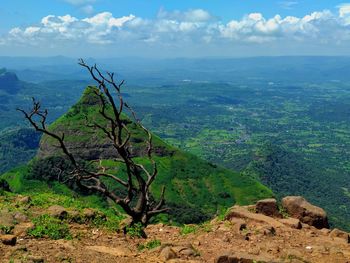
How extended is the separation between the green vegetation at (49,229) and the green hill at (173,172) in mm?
95947

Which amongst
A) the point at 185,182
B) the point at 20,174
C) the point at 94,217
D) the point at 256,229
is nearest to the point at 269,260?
the point at 256,229

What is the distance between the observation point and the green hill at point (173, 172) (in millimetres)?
128000

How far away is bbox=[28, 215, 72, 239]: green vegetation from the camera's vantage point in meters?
19.2

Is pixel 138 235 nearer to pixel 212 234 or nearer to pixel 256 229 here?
pixel 212 234

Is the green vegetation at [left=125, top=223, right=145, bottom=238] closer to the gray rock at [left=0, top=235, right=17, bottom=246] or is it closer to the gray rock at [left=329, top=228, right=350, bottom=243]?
the gray rock at [left=0, top=235, right=17, bottom=246]

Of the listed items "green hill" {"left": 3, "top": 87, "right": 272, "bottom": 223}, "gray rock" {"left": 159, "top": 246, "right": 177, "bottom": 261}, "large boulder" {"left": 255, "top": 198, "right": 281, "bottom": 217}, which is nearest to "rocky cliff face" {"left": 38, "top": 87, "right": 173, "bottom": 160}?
"green hill" {"left": 3, "top": 87, "right": 272, "bottom": 223}

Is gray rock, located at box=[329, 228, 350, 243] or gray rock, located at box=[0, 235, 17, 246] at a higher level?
gray rock, located at box=[0, 235, 17, 246]

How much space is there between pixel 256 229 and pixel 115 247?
675 centimetres

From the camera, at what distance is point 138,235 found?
→ 2092cm

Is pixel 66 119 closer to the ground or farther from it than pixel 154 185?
farther from it

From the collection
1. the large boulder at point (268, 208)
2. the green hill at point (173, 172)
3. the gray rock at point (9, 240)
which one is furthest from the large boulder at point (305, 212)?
the green hill at point (173, 172)

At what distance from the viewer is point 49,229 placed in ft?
64.6

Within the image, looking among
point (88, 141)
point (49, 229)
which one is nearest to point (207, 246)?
point (49, 229)

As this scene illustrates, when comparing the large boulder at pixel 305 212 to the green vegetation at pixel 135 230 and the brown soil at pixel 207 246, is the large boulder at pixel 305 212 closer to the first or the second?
the brown soil at pixel 207 246
